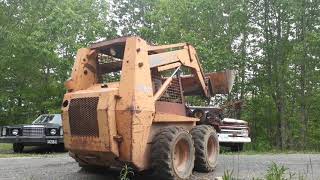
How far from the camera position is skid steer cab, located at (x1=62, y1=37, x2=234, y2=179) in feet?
27.8

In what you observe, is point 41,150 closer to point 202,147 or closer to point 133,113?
point 202,147

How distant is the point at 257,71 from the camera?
98.1ft

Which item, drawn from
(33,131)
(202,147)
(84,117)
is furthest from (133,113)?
(33,131)

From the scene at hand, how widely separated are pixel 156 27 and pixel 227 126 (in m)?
16.4

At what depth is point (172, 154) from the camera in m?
8.85

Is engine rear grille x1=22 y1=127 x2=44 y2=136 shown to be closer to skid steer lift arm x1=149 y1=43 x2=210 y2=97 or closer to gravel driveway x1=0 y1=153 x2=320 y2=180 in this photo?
gravel driveway x1=0 y1=153 x2=320 y2=180

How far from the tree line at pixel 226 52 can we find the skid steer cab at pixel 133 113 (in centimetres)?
1689

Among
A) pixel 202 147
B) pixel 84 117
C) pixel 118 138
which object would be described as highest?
pixel 84 117

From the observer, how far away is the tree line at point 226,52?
27.8 meters

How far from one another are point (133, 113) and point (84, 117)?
99 centimetres

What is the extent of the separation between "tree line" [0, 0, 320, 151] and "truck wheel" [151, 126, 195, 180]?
58.1ft

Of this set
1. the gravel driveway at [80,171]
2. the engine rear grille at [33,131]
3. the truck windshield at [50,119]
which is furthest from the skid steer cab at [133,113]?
the truck windshield at [50,119]

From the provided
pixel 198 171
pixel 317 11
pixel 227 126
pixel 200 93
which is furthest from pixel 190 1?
pixel 198 171

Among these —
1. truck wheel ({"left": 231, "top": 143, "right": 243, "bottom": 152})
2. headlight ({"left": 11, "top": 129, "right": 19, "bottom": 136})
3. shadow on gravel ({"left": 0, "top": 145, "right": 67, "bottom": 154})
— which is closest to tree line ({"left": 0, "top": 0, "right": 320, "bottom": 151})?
truck wheel ({"left": 231, "top": 143, "right": 243, "bottom": 152})
